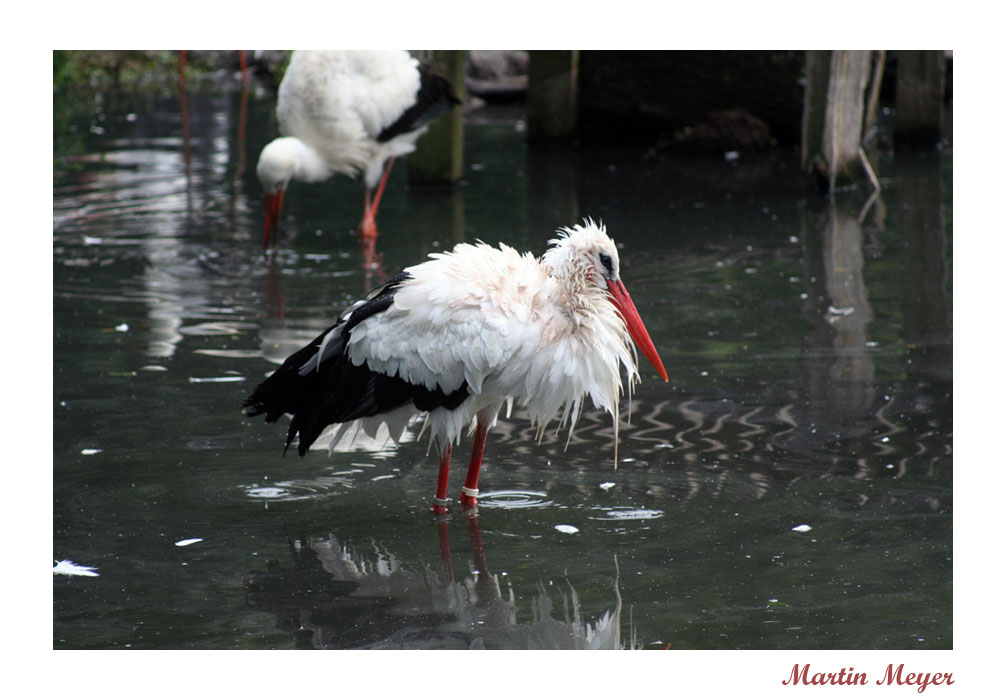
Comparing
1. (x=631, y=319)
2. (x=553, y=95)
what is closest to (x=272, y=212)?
(x=631, y=319)

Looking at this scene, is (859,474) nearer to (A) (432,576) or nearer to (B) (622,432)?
(B) (622,432)

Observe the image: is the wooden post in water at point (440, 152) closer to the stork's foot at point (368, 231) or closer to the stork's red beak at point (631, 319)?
the stork's foot at point (368, 231)

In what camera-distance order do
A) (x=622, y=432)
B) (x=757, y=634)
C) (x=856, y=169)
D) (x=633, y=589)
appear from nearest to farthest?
(x=757, y=634) → (x=633, y=589) → (x=622, y=432) → (x=856, y=169)

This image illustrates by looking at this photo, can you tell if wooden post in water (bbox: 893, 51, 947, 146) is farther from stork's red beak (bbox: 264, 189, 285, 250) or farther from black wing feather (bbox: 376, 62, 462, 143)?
stork's red beak (bbox: 264, 189, 285, 250)

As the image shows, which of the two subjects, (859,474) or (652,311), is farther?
(652,311)

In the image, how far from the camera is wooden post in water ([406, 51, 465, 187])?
38.4 feet

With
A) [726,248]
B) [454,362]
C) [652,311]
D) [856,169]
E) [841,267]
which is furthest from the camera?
→ [856,169]

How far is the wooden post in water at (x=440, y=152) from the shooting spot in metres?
11.7

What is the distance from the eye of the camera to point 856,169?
11891 millimetres

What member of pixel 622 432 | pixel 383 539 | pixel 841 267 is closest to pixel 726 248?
pixel 841 267

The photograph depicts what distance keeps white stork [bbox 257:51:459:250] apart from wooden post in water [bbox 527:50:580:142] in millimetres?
3771

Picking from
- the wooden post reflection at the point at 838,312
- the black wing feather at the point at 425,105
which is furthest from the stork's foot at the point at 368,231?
the wooden post reflection at the point at 838,312

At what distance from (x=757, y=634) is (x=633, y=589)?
0.51 m

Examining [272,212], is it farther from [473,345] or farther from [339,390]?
[473,345]
